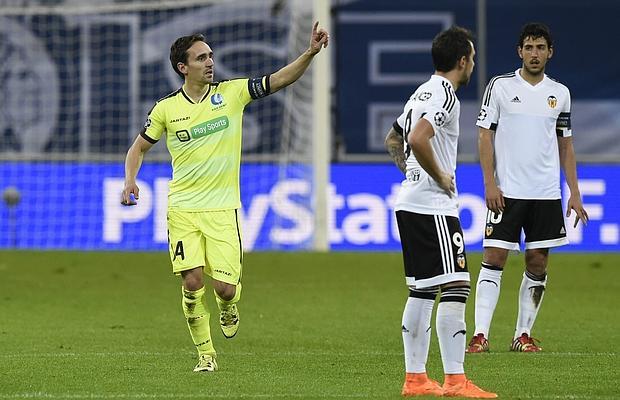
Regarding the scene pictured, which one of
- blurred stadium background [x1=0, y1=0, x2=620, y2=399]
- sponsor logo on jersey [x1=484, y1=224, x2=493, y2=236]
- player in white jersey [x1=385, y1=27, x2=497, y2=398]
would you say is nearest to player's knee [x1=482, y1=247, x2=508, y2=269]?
sponsor logo on jersey [x1=484, y1=224, x2=493, y2=236]

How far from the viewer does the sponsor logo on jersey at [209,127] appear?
8.41m

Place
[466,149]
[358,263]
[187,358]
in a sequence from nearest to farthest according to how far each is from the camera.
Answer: [187,358], [358,263], [466,149]

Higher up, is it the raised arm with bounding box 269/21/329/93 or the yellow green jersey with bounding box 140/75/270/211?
the raised arm with bounding box 269/21/329/93

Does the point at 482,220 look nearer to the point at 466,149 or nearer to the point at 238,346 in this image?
the point at 466,149

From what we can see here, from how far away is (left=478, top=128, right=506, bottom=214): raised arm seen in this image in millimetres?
9055

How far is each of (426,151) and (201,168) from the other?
6.58 ft

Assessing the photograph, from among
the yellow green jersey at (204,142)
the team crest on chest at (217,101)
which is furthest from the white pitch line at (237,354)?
the team crest on chest at (217,101)

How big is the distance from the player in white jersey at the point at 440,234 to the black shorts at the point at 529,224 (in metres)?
2.31

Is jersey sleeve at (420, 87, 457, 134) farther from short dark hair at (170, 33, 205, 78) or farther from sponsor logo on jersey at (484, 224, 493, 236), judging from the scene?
sponsor logo on jersey at (484, 224, 493, 236)

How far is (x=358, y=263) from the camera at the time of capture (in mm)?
16844

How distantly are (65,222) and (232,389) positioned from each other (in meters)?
12.3

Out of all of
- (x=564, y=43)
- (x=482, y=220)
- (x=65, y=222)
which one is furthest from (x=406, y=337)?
(x=564, y=43)

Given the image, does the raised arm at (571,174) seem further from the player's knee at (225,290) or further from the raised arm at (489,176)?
the player's knee at (225,290)

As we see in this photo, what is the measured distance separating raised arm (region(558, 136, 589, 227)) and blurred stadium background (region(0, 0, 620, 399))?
3.01 feet
